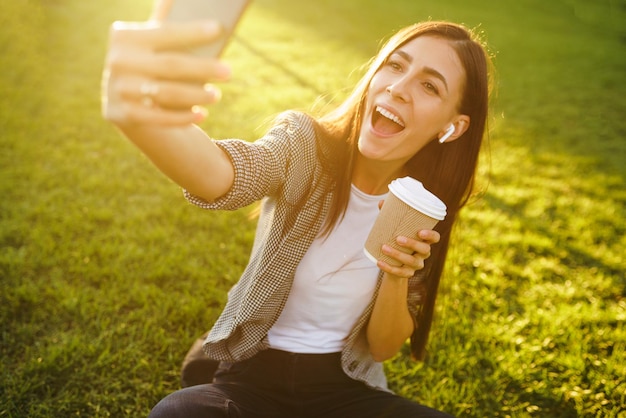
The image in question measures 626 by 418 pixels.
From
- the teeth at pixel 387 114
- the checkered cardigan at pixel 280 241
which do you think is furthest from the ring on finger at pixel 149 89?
the teeth at pixel 387 114

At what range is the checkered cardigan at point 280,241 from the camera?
67.9 inches

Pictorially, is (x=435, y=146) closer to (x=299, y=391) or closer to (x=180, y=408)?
(x=299, y=391)

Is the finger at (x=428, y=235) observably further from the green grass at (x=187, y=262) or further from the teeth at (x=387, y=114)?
the green grass at (x=187, y=262)

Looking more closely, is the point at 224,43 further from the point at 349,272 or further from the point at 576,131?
the point at 576,131

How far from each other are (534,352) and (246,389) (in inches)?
77.5

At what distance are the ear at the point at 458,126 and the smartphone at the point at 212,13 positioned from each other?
53.9 inches

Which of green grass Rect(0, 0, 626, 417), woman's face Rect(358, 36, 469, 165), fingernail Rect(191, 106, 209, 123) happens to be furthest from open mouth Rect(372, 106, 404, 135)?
fingernail Rect(191, 106, 209, 123)

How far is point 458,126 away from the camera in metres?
2.15

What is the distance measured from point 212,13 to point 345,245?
1.28 metres

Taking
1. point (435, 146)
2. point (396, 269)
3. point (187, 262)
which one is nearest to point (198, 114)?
point (396, 269)

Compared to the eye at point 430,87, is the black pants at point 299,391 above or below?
below

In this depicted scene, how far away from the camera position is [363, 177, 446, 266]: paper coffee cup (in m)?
1.65

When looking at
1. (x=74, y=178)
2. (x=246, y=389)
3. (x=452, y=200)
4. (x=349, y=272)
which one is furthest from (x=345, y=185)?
(x=74, y=178)

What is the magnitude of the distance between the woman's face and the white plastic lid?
0.27 meters
